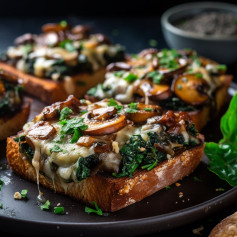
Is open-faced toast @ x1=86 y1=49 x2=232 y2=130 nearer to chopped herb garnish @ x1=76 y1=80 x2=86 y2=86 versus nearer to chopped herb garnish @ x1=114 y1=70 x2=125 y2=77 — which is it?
chopped herb garnish @ x1=114 y1=70 x2=125 y2=77

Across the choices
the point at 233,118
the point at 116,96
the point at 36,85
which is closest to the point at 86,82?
the point at 36,85

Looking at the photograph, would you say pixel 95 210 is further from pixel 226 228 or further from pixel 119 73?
pixel 119 73

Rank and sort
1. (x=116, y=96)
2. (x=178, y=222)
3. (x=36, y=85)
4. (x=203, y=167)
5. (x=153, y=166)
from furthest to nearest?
(x=36, y=85) → (x=116, y=96) → (x=203, y=167) → (x=153, y=166) → (x=178, y=222)

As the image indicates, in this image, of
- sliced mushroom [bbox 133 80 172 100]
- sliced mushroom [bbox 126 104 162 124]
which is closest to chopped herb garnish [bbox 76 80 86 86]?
sliced mushroom [bbox 133 80 172 100]

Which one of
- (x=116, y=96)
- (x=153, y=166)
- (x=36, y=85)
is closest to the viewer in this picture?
(x=153, y=166)

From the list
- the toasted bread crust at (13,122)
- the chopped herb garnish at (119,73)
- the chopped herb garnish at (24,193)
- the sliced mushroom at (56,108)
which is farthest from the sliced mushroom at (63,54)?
the chopped herb garnish at (24,193)

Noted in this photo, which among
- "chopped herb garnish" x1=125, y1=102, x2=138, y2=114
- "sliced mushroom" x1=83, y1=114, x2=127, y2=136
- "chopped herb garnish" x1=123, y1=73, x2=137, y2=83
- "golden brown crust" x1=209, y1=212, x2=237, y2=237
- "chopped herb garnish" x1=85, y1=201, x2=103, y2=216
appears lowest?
"golden brown crust" x1=209, y1=212, x2=237, y2=237

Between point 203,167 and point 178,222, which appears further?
point 203,167

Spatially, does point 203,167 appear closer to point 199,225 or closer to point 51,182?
point 199,225
